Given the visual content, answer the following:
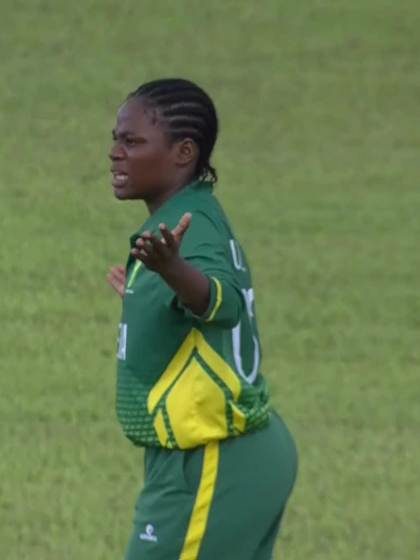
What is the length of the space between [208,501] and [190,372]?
31 cm

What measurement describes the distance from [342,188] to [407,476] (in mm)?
4535

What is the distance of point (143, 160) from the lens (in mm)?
4836

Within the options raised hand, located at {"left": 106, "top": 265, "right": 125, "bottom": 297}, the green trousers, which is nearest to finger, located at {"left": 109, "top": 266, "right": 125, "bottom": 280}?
raised hand, located at {"left": 106, "top": 265, "right": 125, "bottom": 297}

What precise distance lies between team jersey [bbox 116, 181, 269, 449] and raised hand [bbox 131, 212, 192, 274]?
0.52ft

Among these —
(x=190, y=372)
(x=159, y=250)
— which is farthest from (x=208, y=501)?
(x=159, y=250)

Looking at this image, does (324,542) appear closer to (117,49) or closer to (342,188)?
(342,188)

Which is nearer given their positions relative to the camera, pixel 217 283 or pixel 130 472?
pixel 217 283

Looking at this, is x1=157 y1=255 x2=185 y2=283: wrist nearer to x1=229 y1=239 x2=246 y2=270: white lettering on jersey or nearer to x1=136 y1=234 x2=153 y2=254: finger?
x1=136 y1=234 x2=153 y2=254: finger

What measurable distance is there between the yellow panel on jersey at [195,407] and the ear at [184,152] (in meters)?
0.49

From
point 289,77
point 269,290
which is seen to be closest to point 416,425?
point 269,290

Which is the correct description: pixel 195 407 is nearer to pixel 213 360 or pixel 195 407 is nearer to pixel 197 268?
pixel 213 360

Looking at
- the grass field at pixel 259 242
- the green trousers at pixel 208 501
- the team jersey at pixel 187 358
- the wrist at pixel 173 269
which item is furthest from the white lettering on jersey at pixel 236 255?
the grass field at pixel 259 242

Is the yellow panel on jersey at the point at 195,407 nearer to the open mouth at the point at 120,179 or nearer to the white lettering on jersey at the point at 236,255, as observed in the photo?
the white lettering on jersey at the point at 236,255

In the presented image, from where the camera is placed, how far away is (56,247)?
438 inches
